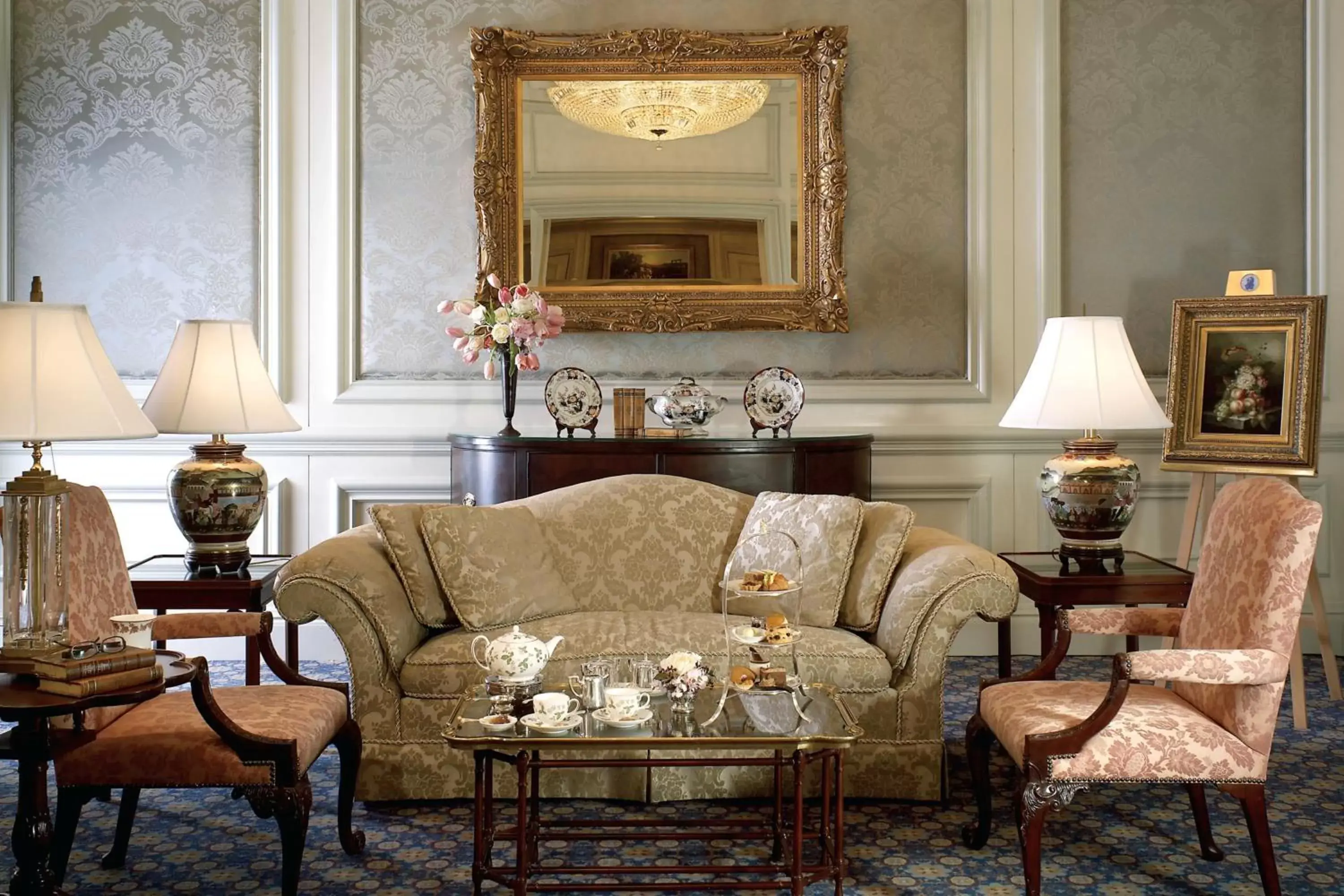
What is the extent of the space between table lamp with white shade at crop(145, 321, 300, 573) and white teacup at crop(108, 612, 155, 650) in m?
0.94

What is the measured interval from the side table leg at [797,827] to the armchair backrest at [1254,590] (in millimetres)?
1044

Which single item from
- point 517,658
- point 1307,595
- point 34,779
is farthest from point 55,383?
point 1307,595

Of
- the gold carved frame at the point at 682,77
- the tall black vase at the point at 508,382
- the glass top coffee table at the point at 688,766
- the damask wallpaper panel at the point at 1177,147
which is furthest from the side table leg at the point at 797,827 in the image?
the damask wallpaper panel at the point at 1177,147

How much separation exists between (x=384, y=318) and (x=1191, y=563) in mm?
3812

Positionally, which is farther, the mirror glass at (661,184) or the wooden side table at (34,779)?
the mirror glass at (661,184)

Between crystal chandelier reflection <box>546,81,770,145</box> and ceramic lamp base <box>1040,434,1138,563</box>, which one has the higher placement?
crystal chandelier reflection <box>546,81,770,145</box>

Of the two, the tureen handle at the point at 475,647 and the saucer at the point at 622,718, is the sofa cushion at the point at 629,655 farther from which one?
the saucer at the point at 622,718

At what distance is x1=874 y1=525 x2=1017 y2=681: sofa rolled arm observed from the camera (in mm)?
3488

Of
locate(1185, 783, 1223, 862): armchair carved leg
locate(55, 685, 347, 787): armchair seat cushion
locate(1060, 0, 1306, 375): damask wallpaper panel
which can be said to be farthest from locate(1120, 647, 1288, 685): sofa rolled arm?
locate(1060, 0, 1306, 375): damask wallpaper panel

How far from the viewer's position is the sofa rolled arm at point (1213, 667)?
2715mm

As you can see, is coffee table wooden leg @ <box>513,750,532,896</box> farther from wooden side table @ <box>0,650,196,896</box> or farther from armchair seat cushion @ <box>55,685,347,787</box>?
wooden side table @ <box>0,650,196,896</box>

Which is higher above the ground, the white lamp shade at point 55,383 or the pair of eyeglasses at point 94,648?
the white lamp shade at point 55,383

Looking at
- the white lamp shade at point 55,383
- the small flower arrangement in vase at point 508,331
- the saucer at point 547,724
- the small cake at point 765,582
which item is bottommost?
the saucer at point 547,724

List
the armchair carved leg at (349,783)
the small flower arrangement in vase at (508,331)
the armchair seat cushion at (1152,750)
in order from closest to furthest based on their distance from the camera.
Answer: the armchair seat cushion at (1152,750)
the armchair carved leg at (349,783)
the small flower arrangement in vase at (508,331)
